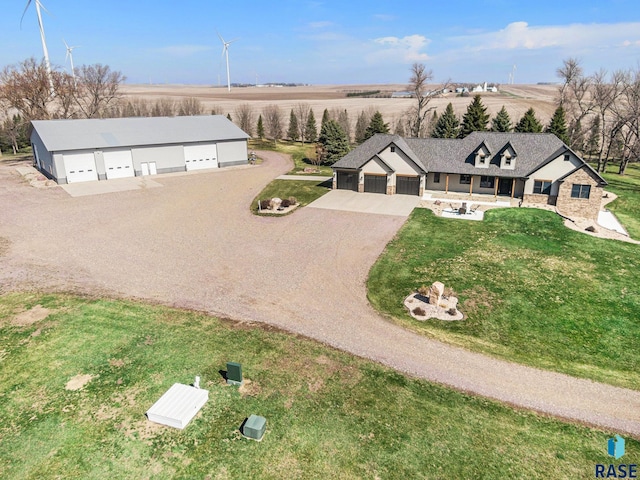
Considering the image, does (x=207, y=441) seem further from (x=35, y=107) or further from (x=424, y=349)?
(x=35, y=107)

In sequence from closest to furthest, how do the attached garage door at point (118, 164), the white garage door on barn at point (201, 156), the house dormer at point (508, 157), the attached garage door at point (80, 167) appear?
the house dormer at point (508, 157) → the attached garage door at point (80, 167) → the attached garage door at point (118, 164) → the white garage door on barn at point (201, 156)

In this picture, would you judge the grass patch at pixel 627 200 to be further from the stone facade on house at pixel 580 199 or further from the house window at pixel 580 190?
the house window at pixel 580 190

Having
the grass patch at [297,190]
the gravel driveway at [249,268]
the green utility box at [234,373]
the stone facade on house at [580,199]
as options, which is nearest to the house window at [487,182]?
the stone facade on house at [580,199]

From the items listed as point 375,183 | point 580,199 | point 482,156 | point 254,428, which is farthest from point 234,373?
point 580,199

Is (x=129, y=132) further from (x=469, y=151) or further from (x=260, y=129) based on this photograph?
(x=469, y=151)

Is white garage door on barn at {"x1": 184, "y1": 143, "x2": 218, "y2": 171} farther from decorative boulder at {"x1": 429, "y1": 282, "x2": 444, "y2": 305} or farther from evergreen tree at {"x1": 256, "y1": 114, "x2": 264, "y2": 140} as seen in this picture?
decorative boulder at {"x1": 429, "y1": 282, "x2": 444, "y2": 305}

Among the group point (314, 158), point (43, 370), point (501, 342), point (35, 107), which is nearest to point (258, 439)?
point (43, 370)
